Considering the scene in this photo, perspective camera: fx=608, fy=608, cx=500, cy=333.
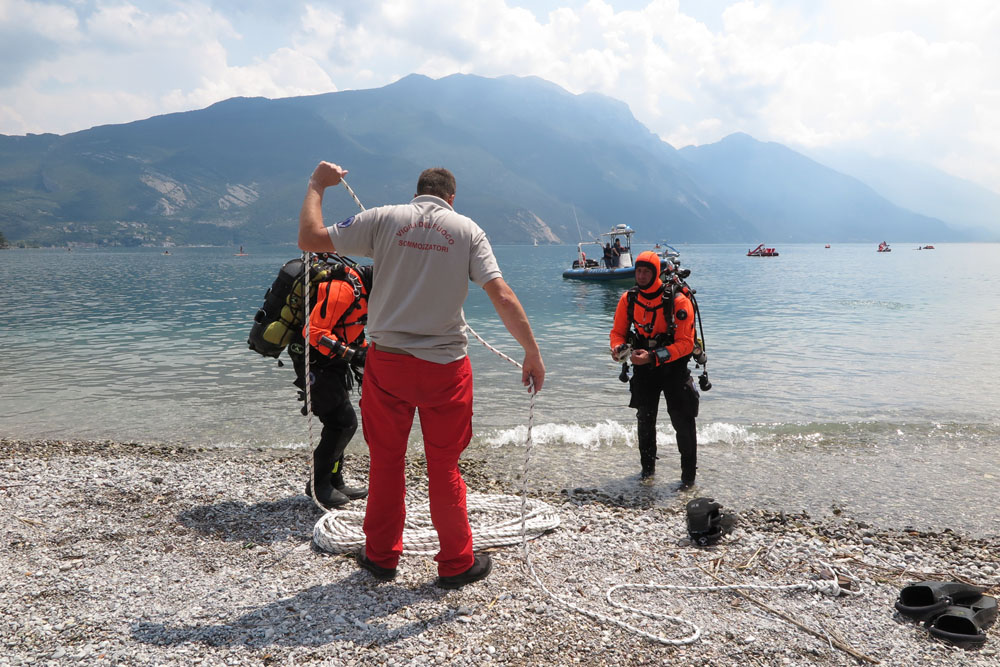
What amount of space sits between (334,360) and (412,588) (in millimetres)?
2355

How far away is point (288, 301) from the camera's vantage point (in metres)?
5.75

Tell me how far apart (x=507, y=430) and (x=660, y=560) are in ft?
18.7

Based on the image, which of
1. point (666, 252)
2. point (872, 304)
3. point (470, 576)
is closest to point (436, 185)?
point (470, 576)

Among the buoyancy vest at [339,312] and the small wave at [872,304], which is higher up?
the buoyancy vest at [339,312]

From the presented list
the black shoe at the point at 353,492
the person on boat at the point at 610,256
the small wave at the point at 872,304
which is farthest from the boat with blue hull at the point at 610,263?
the black shoe at the point at 353,492

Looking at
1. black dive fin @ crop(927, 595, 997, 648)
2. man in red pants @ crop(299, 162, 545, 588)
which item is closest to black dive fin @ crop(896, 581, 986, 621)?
black dive fin @ crop(927, 595, 997, 648)

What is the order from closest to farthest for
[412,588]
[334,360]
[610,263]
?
[412,588] → [334,360] → [610,263]

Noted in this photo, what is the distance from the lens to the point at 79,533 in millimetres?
5242

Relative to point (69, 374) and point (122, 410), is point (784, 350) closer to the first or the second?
point (122, 410)

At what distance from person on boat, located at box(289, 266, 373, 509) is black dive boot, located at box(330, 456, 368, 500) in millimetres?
112

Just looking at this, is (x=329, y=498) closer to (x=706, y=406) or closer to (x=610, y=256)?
(x=706, y=406)

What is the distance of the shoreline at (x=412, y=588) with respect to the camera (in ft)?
11.9

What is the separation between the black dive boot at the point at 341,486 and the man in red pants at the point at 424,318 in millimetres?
2325

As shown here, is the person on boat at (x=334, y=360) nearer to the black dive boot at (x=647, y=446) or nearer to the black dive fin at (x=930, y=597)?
the black dive boot at (x=647, y=446)
